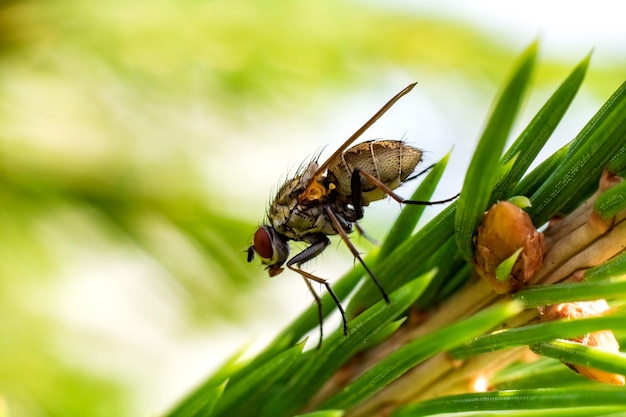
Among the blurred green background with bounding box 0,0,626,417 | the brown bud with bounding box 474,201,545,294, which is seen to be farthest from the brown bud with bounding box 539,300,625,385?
the blurred green background with bounding box 0,0,626,417

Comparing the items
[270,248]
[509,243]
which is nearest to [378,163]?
[270,248]

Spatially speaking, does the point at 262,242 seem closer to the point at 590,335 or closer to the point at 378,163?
the point at 378,163

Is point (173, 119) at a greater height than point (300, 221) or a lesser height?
greater

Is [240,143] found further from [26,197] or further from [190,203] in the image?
[26,197]

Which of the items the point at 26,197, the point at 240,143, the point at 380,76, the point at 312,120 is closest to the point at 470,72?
the point at 380,76

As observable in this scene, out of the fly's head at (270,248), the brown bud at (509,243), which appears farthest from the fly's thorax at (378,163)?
the brown bud at (509,243)

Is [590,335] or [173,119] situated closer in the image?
[590,335]
